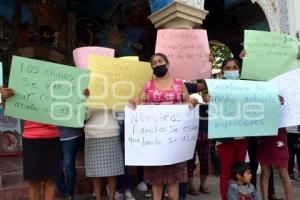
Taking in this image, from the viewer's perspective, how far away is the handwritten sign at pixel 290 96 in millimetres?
4215

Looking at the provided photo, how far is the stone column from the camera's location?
18.6 ft

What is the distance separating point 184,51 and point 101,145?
4.43 ft

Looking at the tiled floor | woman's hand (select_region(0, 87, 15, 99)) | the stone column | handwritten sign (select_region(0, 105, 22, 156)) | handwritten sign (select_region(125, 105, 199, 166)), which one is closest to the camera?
woman's hand (select_region(0, 87, 15, 99))

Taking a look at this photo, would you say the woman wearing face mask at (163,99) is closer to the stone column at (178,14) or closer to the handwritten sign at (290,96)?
the handwritten sign at (290,96)

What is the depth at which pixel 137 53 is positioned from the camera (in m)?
10.2

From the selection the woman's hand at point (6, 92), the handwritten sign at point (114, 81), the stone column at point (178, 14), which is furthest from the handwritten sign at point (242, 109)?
the stone column at point (178, 14)

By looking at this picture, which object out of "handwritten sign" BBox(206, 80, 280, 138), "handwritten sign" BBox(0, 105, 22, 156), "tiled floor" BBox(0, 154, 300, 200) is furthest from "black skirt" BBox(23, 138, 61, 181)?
"handwritten sign" BBox(0, 105, 22, 156)

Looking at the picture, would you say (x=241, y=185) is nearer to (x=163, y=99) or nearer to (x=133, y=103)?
(x=163, y=99)

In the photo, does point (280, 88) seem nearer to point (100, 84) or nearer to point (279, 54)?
point (279, 54)

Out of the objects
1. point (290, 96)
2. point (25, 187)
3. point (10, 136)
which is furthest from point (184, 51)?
point (10, 136)

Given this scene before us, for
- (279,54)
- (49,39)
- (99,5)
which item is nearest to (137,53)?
(99,5)

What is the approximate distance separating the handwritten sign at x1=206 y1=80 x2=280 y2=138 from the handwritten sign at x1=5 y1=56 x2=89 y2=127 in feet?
4.00

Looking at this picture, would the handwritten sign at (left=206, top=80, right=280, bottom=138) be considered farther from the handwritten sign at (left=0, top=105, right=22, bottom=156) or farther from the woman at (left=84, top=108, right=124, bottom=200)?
the handwritten sign at (left=0, top=105, right=22, bottom=156)

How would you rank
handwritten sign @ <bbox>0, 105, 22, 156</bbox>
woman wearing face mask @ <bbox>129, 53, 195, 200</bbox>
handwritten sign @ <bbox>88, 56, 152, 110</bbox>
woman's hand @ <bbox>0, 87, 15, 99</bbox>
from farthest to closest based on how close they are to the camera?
1. handwritten sign @ <bbox>0, 105, 22, 156</bbox>
2. handwritten sign @ <bbox>88, 56, 152, 110</bbox>
3. woman wearing face mask @ <bbox>129, 53, 195, 200</bbox>
4. woman's hand @ <bbox>0, 87, 15, 99</bbox>
